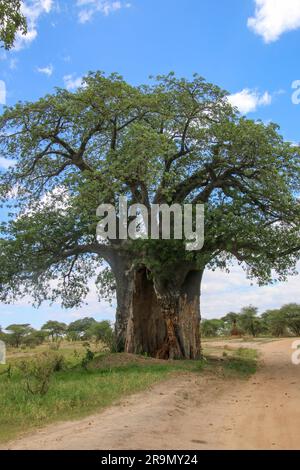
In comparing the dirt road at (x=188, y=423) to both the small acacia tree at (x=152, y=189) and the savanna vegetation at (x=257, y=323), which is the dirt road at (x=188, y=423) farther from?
the savanna vegetation at (x=257, y=323)

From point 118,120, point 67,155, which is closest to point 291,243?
point 118,120

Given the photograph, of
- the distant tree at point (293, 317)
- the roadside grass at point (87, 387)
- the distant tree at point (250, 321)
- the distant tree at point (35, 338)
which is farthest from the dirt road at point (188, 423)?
the distant tree at point (250, 321)

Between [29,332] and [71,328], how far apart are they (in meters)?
7.04

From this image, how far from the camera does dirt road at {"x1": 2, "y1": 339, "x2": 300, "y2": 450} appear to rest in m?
6.28

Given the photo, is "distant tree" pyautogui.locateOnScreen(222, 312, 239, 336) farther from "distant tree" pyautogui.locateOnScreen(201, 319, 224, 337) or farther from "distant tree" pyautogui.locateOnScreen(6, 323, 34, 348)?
"distant tree" pyautogui.locateOnScreen(6, 323, 34, 348)

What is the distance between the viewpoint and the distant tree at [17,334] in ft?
160

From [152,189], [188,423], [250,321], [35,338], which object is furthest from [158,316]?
[250,321]

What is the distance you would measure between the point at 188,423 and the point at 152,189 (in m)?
11.1

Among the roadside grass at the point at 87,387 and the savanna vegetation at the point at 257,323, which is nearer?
the roadside grass at the point at 87,387

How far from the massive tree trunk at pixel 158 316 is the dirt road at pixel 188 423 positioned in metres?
5.67

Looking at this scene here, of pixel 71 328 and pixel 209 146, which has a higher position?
pixel 209 146

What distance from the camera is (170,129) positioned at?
1783 cm

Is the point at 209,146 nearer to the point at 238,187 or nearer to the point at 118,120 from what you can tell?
the point at 238,187
